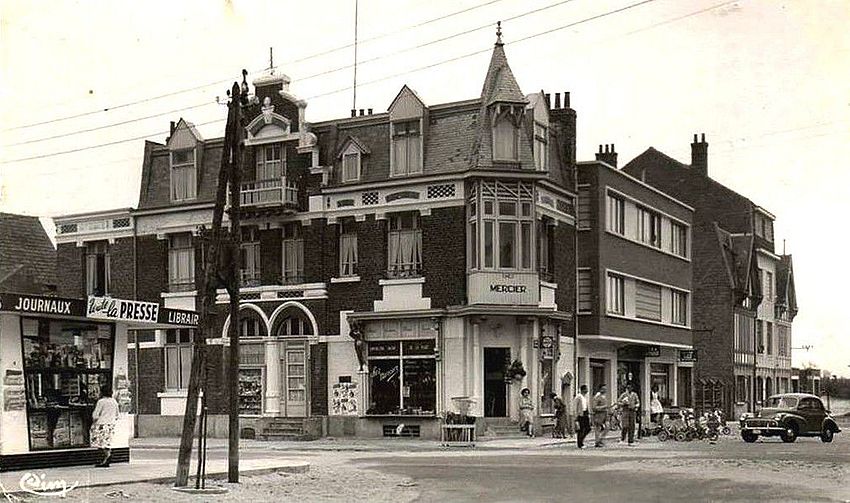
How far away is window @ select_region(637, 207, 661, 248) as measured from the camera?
45.9 m

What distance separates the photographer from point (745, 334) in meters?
64.1

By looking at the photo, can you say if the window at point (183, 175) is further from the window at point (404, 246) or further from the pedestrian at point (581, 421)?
the pedestrian at point (581, 421)

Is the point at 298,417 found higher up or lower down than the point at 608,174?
lower down

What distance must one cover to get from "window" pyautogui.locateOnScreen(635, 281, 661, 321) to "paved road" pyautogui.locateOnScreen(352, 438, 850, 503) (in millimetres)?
15701

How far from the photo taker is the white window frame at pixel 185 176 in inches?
1650

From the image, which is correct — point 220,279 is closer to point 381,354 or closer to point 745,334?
point 381,354

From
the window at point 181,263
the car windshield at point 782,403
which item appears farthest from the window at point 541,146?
the window at point 181,263

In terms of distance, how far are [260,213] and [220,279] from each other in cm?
2188

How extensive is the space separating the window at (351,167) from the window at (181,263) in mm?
6601

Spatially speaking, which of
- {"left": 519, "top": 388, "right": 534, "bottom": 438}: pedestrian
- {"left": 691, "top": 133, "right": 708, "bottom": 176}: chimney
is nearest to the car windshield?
{"left": 519, "top": 388, "right": 534, "bottom": 438}: pedestrian

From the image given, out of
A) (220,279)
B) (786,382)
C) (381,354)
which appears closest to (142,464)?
(220,279)

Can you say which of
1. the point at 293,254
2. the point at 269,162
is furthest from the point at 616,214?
the point at 269,162

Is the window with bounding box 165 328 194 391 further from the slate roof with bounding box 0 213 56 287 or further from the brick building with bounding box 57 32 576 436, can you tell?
the slate roof with bounding box 0 213 56 287

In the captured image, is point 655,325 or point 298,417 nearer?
point 298,417
